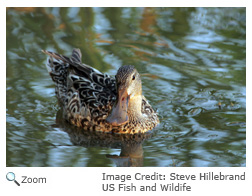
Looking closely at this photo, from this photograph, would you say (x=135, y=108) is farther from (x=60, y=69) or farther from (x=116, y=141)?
(x=60, y=69)

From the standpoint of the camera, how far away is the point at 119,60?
34.8 feet

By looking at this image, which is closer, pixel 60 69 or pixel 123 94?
pixel 123 94

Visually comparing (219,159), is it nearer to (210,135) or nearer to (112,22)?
(210,135)

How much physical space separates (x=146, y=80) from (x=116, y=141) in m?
2.41

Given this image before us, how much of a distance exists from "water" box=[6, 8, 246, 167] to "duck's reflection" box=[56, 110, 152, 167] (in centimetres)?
2

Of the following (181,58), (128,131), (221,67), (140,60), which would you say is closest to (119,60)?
(140,60)

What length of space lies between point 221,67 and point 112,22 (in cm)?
372

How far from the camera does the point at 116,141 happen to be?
7770mm

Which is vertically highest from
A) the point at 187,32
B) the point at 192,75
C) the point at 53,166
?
the point at 187,32

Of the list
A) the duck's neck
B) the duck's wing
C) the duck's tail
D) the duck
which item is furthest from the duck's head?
the duck's tail

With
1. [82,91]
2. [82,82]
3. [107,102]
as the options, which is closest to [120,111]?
[107,102]

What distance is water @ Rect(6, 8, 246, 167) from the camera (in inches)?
283

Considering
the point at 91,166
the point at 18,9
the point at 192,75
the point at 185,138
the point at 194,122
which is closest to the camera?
the point at 91,166

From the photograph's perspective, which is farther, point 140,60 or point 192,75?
point 140,60
